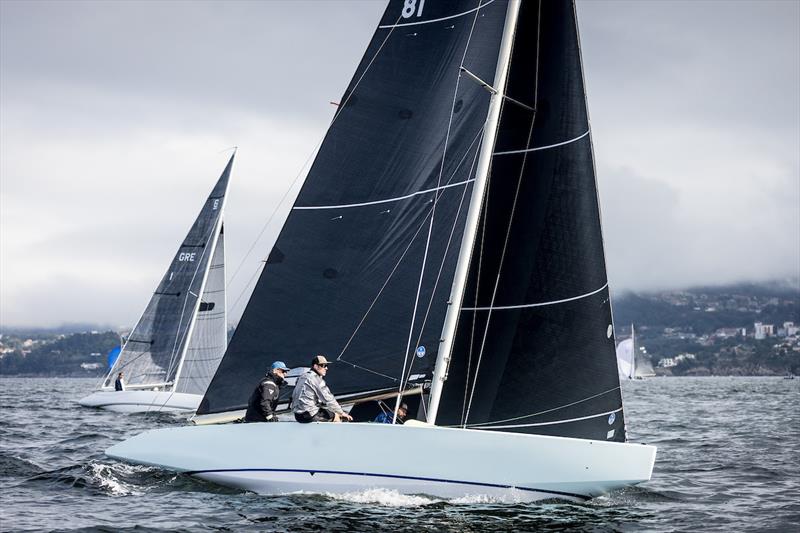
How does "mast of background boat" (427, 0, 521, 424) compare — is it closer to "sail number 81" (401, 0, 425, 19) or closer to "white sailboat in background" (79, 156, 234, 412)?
"sail number 81" (401, 0, 425, 19)

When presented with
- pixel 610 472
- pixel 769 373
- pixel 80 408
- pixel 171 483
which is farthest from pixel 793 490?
pixel 769 373

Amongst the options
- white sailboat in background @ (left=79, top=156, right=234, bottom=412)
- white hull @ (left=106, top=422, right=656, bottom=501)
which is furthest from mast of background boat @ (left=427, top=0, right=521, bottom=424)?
white sailboat in background @ (left=79, top=156, right=234, bottom=412)

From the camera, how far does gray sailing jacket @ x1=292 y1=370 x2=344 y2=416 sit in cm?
1159

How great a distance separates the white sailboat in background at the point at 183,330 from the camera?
111 ft

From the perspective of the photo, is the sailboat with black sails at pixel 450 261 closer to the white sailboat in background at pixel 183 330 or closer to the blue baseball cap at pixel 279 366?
the blue baseball cap at pixel 279 366

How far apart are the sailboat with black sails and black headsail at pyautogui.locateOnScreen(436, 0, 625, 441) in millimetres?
20

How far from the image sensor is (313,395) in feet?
38.4

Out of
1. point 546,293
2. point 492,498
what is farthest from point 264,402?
point 546,293

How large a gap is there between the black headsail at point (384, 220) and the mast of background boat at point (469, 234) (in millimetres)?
492

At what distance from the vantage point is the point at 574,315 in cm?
1254

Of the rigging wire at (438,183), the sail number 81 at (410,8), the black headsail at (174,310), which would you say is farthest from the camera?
the black headsail at (174,310)

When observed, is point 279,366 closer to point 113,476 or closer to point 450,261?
point 450,261

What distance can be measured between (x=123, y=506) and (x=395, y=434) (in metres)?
3.50

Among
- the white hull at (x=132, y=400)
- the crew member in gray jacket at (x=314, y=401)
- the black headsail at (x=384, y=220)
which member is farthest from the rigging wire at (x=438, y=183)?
the white hull at (x=132, y=400)
